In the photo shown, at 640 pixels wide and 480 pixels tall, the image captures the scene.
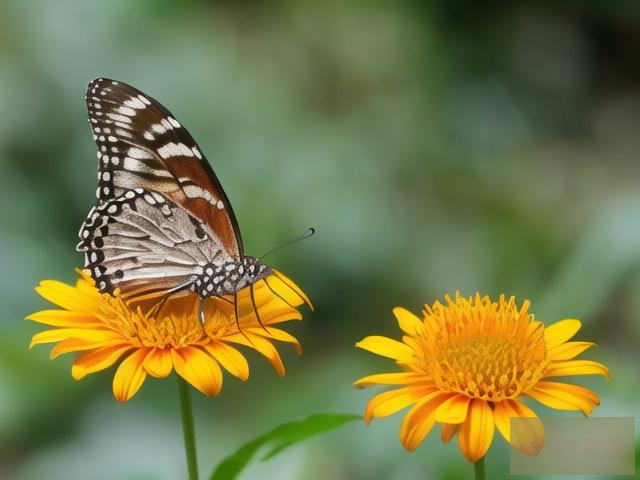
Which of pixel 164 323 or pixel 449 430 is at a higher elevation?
pixel 164 323

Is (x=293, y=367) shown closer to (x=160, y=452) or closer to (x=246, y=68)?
(x=160, y=452)

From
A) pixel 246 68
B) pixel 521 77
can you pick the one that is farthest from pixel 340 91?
pixel 521 77

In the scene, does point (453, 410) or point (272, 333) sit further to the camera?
point (272, 333)

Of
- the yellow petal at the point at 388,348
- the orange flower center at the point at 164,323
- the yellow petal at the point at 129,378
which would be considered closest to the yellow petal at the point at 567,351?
the yellow petal at the point at 388,348

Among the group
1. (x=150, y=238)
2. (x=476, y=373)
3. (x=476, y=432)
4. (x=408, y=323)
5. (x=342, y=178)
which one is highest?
(x=342, y=178)

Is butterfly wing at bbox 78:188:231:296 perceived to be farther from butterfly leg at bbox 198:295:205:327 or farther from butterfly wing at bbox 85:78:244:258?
butterfly leg at bbox 198:295:205:327

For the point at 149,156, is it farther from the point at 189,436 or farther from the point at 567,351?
the point at 567,351

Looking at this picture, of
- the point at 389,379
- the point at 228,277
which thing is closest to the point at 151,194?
the point at 228,277
